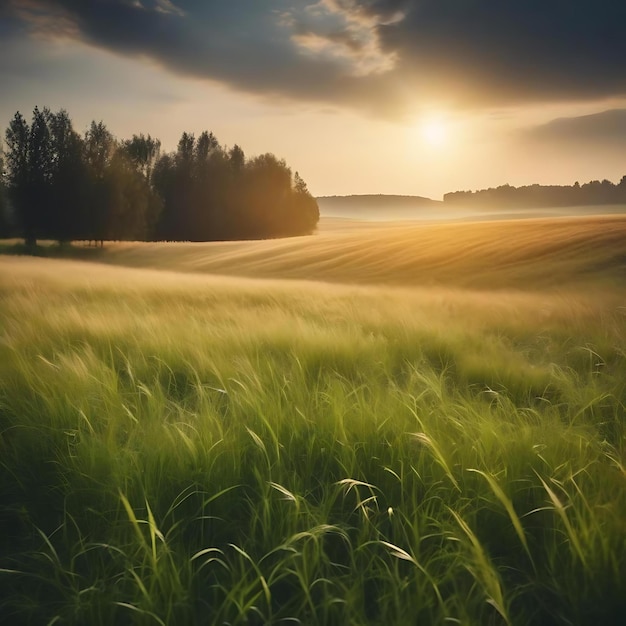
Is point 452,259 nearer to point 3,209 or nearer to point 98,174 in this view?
point 3,209

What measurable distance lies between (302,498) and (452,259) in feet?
37.2

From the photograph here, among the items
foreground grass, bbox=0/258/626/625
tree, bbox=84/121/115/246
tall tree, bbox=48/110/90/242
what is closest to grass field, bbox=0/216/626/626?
foreground grass, bbox=0/258/626/625

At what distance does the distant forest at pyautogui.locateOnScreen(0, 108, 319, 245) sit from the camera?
448 inches

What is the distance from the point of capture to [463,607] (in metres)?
0.90

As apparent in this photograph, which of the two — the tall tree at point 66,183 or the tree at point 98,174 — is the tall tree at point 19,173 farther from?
the tree at point 98,174

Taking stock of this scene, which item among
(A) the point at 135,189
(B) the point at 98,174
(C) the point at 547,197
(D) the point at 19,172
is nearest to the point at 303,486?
(D) the point at 19,172

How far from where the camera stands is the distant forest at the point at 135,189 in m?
11.4

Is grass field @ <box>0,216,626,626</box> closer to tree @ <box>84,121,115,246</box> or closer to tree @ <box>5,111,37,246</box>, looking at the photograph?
tree @ <box>5,111,37,246</box>

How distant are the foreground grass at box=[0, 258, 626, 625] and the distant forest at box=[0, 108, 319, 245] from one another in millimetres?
10245

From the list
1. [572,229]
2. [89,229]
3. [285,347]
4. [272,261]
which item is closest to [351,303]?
[285,347]

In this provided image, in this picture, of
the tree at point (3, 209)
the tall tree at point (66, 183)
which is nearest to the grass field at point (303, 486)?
the tree at point (3, 209)

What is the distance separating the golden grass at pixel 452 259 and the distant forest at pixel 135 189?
2.84 meters

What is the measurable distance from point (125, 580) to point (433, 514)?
28.7 inches

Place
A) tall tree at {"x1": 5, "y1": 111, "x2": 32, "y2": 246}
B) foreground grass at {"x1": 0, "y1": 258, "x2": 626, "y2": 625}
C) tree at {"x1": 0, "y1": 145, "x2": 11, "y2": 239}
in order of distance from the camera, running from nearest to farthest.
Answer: foreground grass at {"x1": 0, "y1": 258, "x2": 626, "y2": 625}
tree at {"x1": 0, "y1": 145, "x2": 11, "y2": 239}
tall tree at {"x1": 5, "y1": 111, "x2": 32, "y2": 246}
